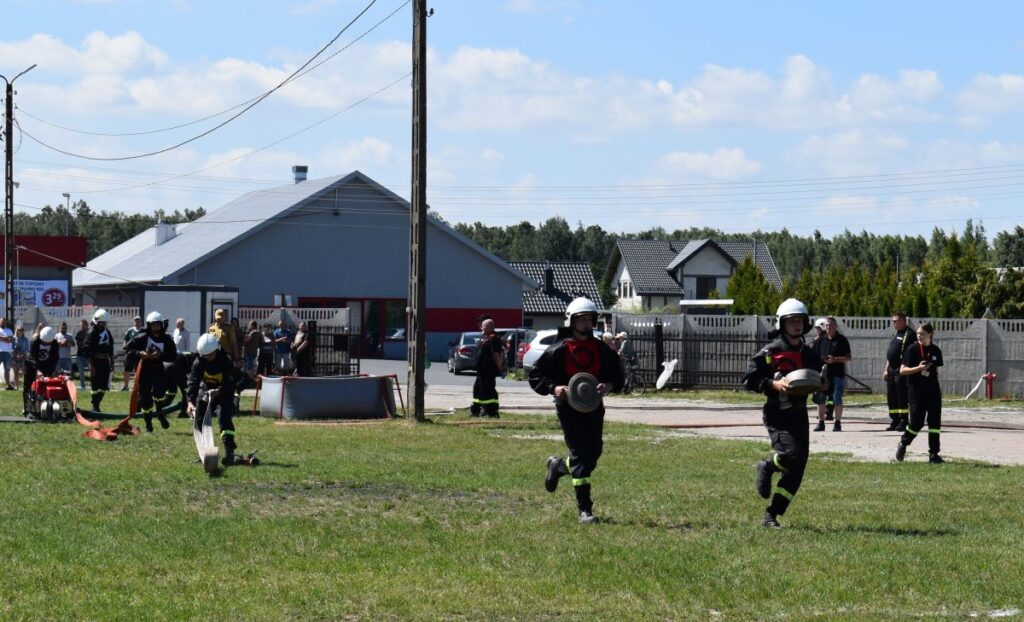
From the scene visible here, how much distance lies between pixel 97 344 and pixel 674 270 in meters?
76.7

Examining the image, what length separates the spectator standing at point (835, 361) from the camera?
900 inches

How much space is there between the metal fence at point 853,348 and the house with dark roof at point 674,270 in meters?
58.3

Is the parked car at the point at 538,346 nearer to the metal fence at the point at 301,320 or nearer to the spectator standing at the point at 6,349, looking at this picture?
the metal fence at the point at 301,320

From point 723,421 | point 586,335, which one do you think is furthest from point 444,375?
point 586,335

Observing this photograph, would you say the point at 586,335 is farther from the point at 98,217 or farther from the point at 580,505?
the point at 98,217

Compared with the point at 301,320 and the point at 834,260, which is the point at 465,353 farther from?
the point at 834,260

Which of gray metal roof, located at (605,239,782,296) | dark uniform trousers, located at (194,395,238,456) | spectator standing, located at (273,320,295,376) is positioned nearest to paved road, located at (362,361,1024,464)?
spectator standing, located at (273,320,295,376)

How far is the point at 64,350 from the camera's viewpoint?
34469 mm

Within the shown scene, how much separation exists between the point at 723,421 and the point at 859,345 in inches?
446

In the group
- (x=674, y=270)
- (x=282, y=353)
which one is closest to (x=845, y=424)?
(x=282, y=353)

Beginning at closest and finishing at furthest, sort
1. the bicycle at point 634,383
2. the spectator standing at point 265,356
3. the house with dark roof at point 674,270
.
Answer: the spectator standing at point 265,356
the bicycle at point 634,383
the house with dark roof at point 674,270

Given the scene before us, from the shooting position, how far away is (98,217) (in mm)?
154000

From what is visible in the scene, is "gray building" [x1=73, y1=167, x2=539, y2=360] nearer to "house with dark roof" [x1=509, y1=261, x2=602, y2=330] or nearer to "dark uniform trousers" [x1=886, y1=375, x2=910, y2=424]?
"house with dark roof" [x1=509, y1=261, x2=602, y2=330]

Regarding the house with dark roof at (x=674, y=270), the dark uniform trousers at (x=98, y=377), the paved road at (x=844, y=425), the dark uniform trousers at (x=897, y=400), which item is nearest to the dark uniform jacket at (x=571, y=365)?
the paved road at (x=844, y=425)
